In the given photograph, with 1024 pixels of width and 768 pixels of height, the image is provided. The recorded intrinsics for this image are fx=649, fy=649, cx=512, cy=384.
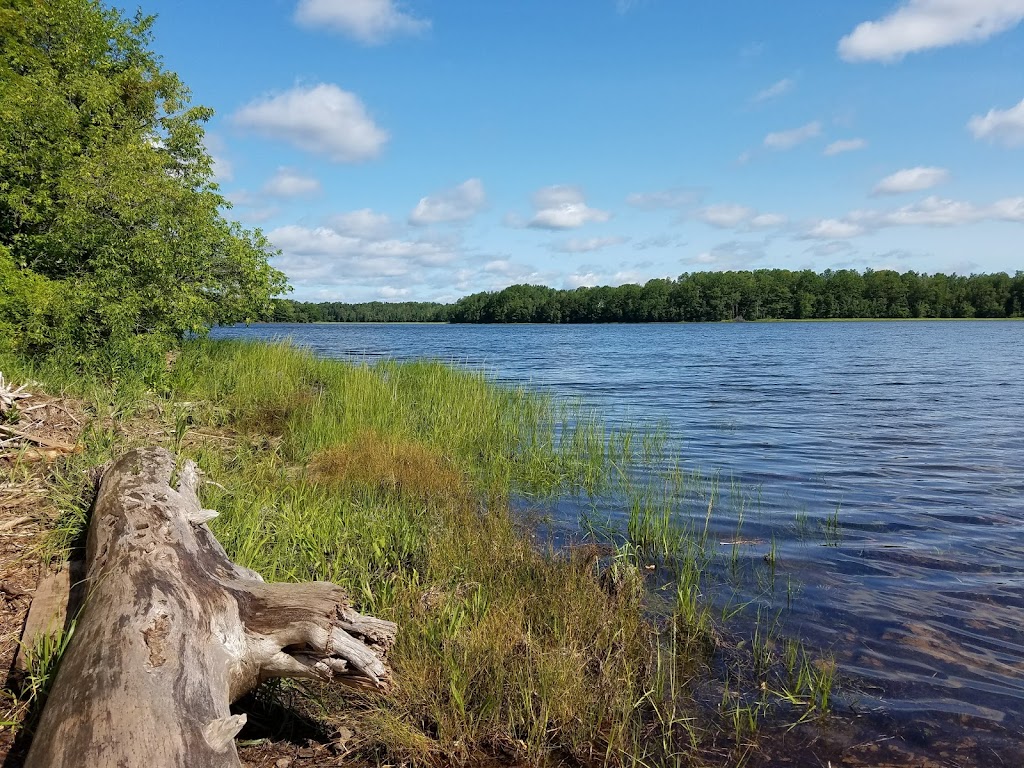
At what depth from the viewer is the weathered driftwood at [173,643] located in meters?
2.36

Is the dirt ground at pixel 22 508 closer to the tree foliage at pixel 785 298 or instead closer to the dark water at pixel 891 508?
the dark water at pixel 891 508

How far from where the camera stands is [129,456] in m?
5.02

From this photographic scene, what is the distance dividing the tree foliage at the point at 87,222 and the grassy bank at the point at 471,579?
195cm

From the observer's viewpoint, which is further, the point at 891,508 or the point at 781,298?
the point at 781,298

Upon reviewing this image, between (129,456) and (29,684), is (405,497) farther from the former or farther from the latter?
(29,684)

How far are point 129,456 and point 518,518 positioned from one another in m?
3.88

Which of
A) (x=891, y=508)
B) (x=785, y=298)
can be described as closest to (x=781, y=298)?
(x=785, y=298)

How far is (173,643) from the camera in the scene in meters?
2.88

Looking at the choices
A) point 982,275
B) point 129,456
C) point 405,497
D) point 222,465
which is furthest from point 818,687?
point 982,275

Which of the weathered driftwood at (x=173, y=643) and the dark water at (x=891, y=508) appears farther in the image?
the dark water at (x=891, y=508)

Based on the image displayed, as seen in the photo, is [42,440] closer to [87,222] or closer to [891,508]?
[87,222]

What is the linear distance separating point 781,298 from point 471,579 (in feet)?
393

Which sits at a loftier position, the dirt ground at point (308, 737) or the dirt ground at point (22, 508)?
the dirt ground at point (22, 508)

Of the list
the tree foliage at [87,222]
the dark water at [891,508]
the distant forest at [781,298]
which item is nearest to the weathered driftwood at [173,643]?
the dark water at [891,508]
